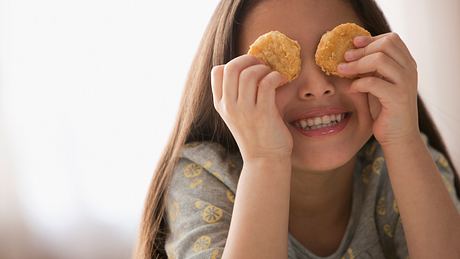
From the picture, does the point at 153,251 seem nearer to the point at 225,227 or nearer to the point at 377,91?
the point at 225,227

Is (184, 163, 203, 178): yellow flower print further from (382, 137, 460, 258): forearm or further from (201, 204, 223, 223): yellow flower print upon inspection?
(382, 137, 460, 258): forearm

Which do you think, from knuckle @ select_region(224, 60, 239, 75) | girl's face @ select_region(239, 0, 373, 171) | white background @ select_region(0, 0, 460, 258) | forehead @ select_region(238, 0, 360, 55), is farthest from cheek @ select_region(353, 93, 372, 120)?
white background @ select_region(0, 0, 460, 258)

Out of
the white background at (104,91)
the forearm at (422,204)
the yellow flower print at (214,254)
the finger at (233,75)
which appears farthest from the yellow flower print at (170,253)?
the white background at (104,91)

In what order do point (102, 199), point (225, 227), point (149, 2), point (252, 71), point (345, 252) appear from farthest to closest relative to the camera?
point (102, 199) < point (149, 2) < point (345, 252) < point (225, 227) < point (252, 71)

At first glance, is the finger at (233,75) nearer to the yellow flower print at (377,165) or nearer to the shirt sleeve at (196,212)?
the shirt sleeve at (196,212)

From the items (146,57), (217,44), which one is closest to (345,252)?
(217,44)

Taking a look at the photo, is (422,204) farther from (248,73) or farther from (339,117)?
(248,73)
